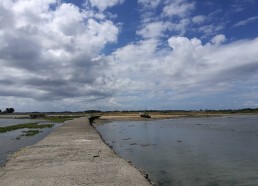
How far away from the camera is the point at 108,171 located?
1376cm

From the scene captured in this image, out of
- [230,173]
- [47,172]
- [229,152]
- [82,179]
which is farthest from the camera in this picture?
[229,152]

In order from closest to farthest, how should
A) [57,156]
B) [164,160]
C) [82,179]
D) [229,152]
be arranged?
[82,179] < [57,156] < [164,160] < [229,152]

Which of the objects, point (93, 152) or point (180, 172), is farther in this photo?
point (93, 152)

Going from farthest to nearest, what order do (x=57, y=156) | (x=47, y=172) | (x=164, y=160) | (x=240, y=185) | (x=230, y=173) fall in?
(x=164, y=160) < (x=57, y=156) < (x=230, y=173) < (x=240, y=185) < (x=47, y=172)

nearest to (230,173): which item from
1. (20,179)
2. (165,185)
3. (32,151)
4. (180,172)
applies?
(180,172)

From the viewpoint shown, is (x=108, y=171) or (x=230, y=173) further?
(x=230, y=173)

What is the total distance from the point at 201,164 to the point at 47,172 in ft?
30.8

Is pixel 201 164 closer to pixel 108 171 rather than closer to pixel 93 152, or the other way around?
pixel 93 152

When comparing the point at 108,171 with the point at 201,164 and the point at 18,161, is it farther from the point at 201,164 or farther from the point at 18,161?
the point at 201,164

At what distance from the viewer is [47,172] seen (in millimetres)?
13500

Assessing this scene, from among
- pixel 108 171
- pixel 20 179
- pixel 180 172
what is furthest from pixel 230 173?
pixel 20 179

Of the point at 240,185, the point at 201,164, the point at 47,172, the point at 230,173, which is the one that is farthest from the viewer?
the point at 201,164

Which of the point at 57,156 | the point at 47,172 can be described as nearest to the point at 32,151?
the point at 57,156

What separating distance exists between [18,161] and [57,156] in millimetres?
2061
